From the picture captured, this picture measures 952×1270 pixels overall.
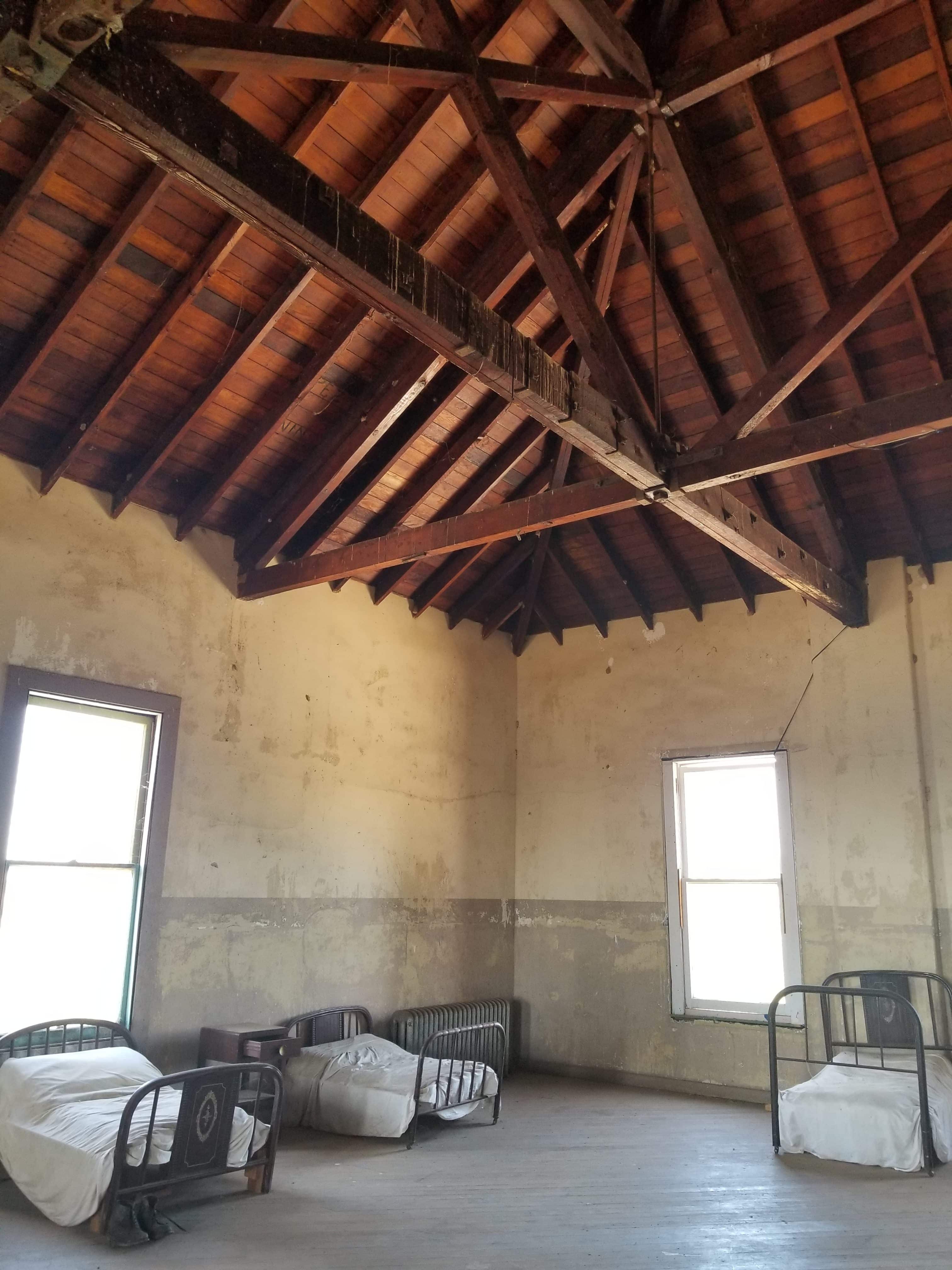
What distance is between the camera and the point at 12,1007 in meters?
5.54

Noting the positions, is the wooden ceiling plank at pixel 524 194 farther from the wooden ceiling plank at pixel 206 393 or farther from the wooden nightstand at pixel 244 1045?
the wooden nightstand at pixel 244 1045

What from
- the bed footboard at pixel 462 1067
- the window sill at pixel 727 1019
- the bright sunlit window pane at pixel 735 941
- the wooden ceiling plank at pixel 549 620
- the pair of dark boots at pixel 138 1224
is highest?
the wooden ceiling plank at pixel 549 620

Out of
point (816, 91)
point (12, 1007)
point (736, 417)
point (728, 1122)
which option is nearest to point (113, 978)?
point (12, 1007)

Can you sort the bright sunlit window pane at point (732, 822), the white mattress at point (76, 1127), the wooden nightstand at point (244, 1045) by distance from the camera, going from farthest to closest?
the bright sunlit window pane at point (732, 822) → the wooden nightstand at point (244, 1045) → the white mattress at point (76, 1127)

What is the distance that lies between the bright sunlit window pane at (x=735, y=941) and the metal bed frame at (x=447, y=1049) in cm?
190

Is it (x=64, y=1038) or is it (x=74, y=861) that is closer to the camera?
(x=64, y=1038)

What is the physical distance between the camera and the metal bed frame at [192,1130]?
Answer: 427 cm

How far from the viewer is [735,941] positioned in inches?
317

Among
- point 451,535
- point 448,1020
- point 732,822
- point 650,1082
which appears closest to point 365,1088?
point 448,1020

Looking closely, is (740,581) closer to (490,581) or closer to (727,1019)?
(490,581)

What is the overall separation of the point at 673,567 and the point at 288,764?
390cm

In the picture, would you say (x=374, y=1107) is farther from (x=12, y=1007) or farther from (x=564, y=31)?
(x=564, y=31)

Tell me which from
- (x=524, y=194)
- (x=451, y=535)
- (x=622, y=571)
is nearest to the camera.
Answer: (x=524, y=194)

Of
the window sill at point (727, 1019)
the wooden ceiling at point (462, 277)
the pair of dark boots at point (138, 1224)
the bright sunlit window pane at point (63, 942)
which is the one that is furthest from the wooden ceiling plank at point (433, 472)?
the window sill at point (727, 1019)
